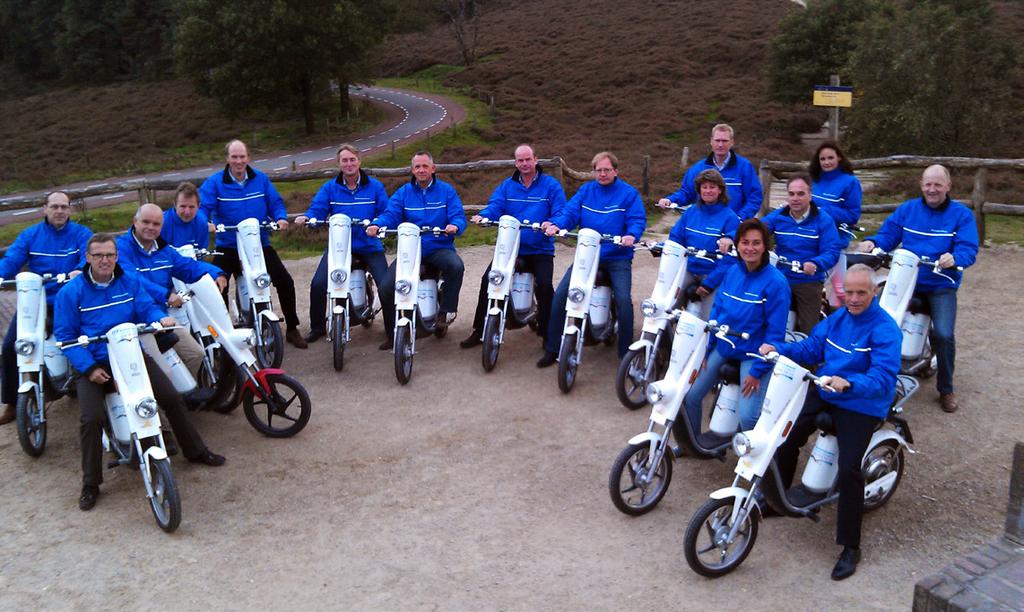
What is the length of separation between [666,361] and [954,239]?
246 cm

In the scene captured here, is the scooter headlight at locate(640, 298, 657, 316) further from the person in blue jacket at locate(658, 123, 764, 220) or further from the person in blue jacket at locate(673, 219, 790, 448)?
the person in blue jacket at locate(658, 123, 764, 220)

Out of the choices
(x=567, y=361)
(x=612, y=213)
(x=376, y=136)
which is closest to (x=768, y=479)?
(x=567, y=361)

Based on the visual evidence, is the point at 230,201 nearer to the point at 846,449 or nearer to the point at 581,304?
the point at 581,304

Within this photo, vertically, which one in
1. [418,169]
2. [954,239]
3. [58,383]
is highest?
[418,169]

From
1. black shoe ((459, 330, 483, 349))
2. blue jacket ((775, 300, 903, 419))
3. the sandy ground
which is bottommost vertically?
the sandy ground

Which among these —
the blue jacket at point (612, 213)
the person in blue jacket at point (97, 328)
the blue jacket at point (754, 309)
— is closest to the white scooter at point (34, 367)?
the person in blue jacket at point (97, 328)

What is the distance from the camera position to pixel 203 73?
4278 centimetres

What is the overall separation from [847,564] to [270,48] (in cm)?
4059

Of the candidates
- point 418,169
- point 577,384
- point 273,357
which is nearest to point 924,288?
point 577,384

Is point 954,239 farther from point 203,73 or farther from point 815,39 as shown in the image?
point 203,73

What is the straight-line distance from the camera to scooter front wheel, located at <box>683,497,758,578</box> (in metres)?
4.59

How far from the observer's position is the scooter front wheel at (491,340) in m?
7.71

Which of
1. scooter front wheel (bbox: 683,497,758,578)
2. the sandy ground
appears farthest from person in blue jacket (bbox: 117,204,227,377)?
scooter front wheel (bbox: 683,497,758,578)

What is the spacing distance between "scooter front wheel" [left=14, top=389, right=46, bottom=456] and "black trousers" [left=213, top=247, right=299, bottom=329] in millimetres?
2244
